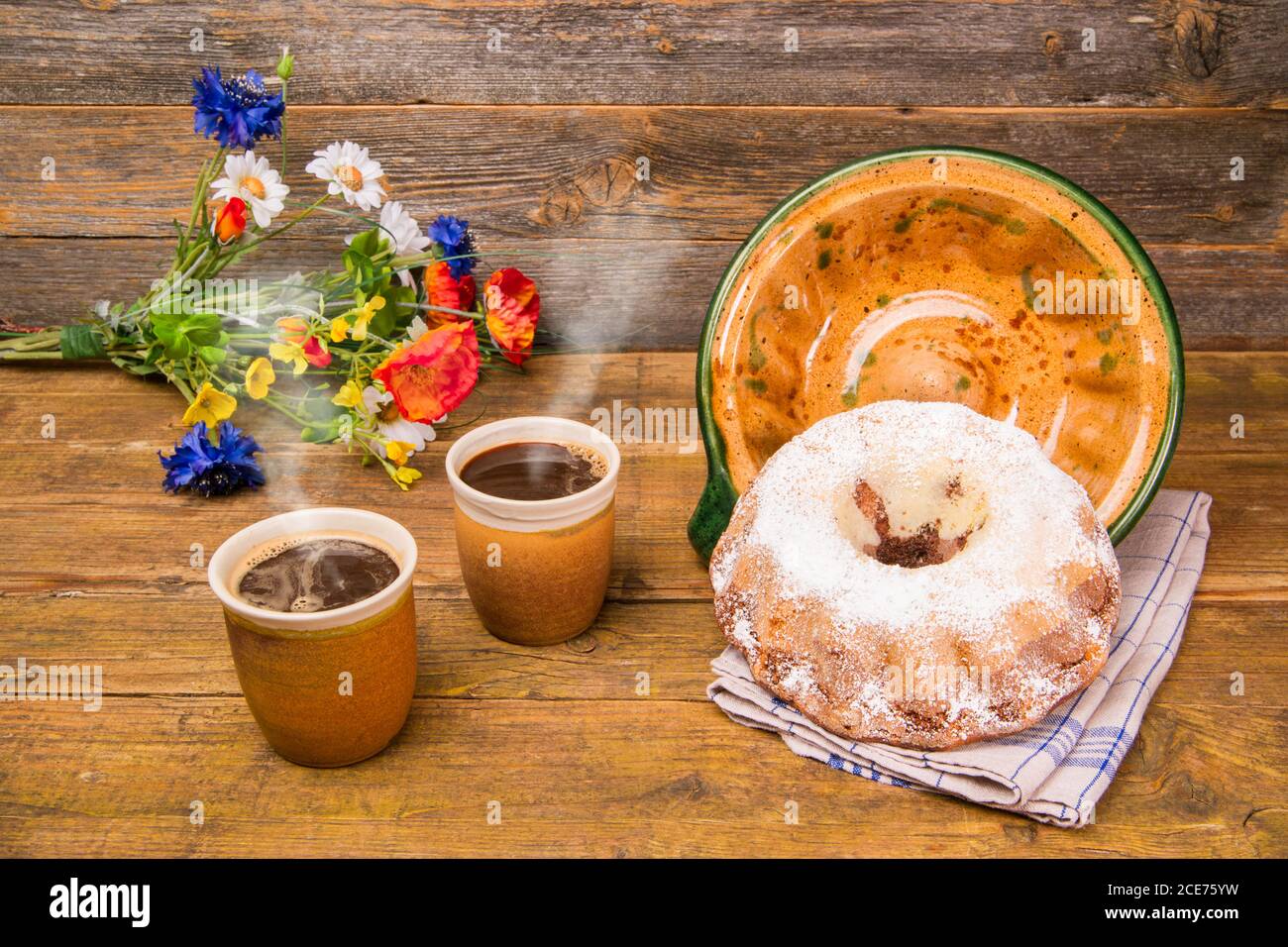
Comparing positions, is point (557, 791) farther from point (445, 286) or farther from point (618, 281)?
point (618, 281)

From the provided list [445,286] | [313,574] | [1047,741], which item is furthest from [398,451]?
[1047,741]

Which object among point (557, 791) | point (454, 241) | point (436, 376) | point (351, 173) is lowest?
point (557, 791)

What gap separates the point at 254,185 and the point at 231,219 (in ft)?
0.20

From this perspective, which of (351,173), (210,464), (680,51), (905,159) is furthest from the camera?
(680,51)

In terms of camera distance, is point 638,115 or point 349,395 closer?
point 349,395

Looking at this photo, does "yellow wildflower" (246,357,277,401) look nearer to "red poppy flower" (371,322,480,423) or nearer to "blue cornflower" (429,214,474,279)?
"red poppy flower" (371,322,480,423)

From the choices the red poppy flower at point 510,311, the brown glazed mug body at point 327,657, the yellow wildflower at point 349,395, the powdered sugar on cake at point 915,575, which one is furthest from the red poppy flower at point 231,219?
the powdered sugar on cake at point 915,575

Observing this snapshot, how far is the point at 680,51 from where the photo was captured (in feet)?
5.83

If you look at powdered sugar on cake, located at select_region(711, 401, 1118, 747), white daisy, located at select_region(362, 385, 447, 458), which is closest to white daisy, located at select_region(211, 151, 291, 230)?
white daisy, located at select_region(362, 385, 447, 458)

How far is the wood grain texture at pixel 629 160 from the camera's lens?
5.93 ft

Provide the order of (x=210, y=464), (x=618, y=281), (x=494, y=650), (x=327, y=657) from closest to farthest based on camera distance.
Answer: (x=327, y=657) < (x=494, y=650) < (x=210, y=464) < (x=618, y=281)

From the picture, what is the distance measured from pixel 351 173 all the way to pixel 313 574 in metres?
0.75

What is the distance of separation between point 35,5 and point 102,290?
1.43 ft

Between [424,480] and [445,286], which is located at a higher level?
[445,286]
